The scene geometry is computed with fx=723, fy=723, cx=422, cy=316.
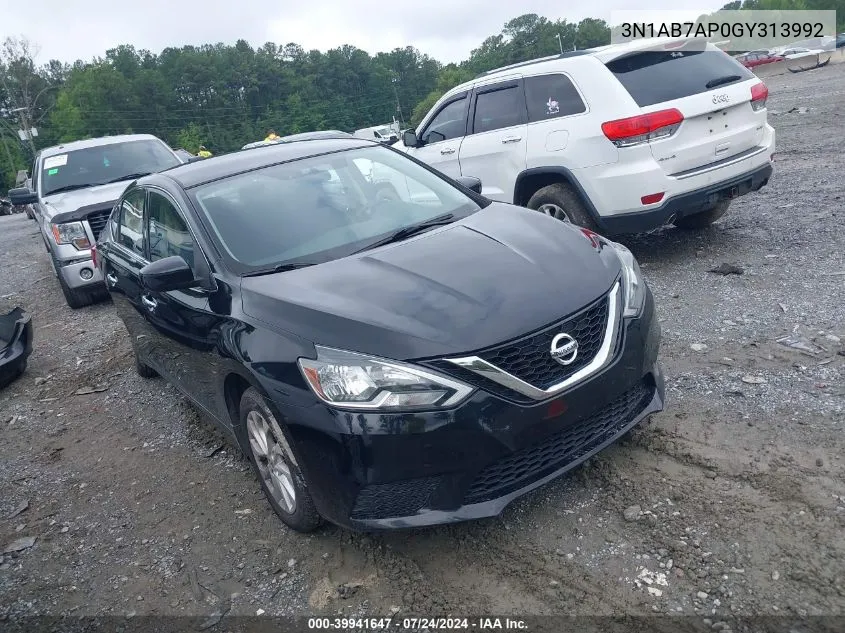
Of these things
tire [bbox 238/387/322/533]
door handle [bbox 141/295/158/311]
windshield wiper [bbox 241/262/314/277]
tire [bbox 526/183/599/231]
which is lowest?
tire [bbox 238/387/322/533]

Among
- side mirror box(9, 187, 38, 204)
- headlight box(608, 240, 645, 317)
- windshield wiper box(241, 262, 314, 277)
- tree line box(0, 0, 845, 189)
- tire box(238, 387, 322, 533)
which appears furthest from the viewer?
tree line box(0, 0, 845, 189)

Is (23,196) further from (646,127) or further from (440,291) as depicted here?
(440,291)

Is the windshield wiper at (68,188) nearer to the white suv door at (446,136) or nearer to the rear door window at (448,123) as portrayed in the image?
the white suv door at (446,136)

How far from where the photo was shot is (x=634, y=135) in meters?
5.71

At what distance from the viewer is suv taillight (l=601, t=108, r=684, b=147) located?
5668 millimetres

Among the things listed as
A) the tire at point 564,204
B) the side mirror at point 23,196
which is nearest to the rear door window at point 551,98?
the tire at point 564,204

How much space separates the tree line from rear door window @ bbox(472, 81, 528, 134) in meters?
70.7

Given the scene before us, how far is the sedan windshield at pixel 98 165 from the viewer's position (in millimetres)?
9133

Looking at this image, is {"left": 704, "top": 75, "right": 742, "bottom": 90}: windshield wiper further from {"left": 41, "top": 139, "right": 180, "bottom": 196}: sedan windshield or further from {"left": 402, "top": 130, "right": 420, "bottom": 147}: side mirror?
{"left": 41, "top": 139, "right": 180, "bottom": 196}: sedan windshield

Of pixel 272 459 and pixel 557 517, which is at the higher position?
pixel 272 459

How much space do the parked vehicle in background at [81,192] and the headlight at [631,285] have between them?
653cm

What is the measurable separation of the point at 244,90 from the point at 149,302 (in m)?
86.7

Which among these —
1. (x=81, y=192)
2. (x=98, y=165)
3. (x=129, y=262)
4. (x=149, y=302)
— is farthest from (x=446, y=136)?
(x=98, y=165)

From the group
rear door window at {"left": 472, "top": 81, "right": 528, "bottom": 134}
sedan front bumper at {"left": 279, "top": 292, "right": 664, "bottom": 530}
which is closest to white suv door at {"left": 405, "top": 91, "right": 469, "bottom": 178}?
rear door window at {"left": 472, "top": 81, "right": 528, "bottom": 134}
